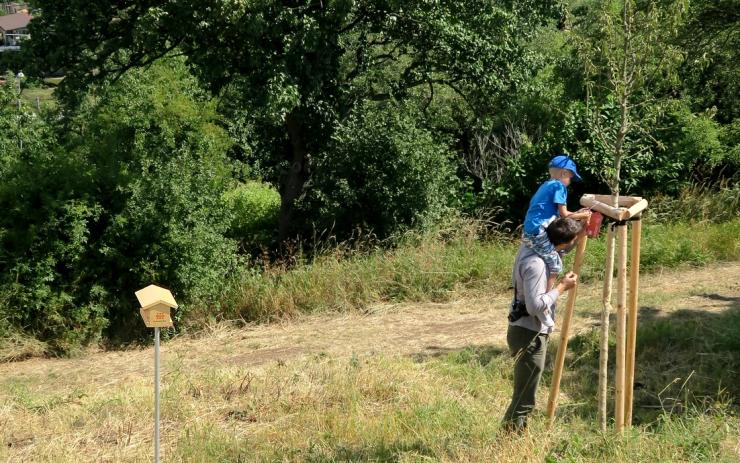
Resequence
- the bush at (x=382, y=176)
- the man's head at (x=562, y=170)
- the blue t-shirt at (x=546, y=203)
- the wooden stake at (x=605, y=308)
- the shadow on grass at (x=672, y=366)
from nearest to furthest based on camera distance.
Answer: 1. the wooden stake at (x=605, y=308)
2. the blue t-shirt at (x=546, y=203)
3. the man's head at (x=562, y=170)
4. the shadow on grass at (x=672, y=366)
5. the bush at (x=382, y=176)

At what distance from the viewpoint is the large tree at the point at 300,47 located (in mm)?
12289

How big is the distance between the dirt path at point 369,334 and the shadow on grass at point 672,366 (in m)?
0.76

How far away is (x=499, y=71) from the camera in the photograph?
14141 millimetres

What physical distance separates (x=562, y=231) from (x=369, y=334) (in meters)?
4.74

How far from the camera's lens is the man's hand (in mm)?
4837

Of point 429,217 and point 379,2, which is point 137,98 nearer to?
point 379,2

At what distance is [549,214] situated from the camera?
5539mm

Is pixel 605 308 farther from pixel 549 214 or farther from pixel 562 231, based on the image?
pixel 549 214

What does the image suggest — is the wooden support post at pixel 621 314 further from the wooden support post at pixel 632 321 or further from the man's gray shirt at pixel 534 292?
the man's gray shirt at pixel 534 292

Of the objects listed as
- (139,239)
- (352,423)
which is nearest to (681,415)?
(352,423)

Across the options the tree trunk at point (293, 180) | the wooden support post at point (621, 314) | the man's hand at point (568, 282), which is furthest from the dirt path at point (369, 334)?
the tree trunk at point (293, 180)

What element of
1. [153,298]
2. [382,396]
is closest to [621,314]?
[382,396]

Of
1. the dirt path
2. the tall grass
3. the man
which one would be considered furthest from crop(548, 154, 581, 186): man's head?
the tall grass

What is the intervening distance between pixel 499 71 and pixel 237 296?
6.49 m
